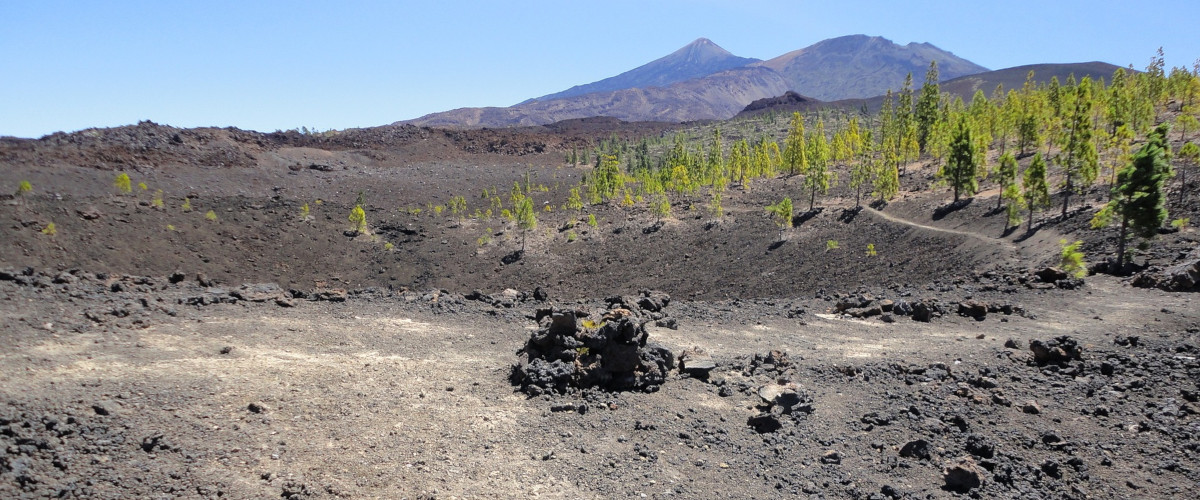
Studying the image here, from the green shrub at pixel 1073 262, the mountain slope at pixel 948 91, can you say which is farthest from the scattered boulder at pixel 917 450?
the mountain slope at pixel 948 91

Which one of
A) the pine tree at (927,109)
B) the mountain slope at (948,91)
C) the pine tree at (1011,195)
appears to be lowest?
the pine tree at (1011,195)

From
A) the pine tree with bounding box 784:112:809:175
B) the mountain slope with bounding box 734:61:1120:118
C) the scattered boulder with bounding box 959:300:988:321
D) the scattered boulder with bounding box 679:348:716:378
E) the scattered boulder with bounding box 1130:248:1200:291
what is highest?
the mountain slope with bounding box 734:61:1120:118

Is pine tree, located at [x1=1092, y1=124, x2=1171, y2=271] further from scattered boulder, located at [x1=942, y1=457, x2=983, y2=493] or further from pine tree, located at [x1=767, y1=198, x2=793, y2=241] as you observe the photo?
scattered boulder, located at [x1=942, y1=457, x2=983, y2=493]

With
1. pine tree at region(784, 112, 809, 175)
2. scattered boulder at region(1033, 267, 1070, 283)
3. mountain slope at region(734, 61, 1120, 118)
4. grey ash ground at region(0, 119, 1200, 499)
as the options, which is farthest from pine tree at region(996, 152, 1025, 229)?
mountain slope at region(734, 61, 1120, 118)

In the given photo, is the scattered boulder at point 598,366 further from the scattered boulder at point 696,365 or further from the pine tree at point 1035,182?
the pine tree at point 1035,182

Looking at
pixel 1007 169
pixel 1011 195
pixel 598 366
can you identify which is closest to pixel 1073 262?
pixel 1011 195

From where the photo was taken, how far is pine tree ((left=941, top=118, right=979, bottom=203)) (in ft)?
125

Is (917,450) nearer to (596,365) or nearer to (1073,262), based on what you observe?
(596,365)

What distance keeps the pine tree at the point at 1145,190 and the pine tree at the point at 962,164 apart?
1446 centimetres

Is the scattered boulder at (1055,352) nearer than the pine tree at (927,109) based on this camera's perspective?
Yes

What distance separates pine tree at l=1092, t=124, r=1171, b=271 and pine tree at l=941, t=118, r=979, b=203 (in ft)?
47.4

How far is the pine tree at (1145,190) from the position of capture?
73.8ft

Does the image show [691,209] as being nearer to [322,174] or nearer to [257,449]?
[322,174]

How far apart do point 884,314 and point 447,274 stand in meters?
24.0
